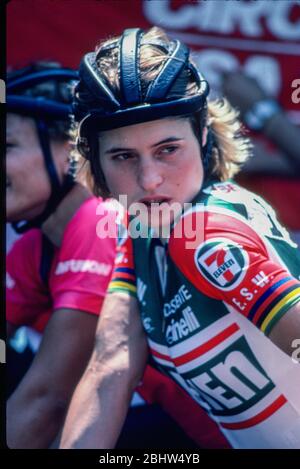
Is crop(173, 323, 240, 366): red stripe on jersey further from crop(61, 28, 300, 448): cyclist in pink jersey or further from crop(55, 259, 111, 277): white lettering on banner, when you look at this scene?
crop(55, 259, 111, 277): white lettering on banner

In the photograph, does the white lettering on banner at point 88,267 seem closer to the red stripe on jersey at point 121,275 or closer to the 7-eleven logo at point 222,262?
the red stripe on jersey at point 121,275

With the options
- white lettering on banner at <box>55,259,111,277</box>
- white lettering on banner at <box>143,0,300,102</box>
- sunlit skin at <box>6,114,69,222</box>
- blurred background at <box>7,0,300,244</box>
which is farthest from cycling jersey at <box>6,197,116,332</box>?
white lettering on banner at <box>143,0,300,102</box>

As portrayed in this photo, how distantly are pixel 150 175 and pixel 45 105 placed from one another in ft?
2.32

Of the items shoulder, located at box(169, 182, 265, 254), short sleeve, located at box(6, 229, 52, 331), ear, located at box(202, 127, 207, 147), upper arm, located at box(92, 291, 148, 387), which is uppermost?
ear, located at box(202, 127, 207, 147)

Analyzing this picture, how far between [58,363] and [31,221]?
515 millimetres

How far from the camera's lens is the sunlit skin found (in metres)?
2.09

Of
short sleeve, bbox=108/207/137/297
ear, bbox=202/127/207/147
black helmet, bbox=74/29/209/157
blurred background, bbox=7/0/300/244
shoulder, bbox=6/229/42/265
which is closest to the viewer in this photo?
black helmet, bbox=74/29/209/157

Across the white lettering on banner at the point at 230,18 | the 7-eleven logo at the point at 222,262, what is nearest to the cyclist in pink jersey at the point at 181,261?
the 7-eleven logo at the point at 222,262

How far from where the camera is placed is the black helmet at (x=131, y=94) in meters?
1.51

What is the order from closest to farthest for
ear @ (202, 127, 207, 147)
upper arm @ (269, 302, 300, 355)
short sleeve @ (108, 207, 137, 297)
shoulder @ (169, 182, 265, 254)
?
upper arm @ (269, 302, 300, 355) < shoulder @ (169, 182, 265, 254) < ear @ (202, 127, 207, 147) < short sleeve @ (108, 207, 137, 297)

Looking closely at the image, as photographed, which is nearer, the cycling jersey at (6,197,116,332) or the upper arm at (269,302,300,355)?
the upper arm at (269,302,300,355)

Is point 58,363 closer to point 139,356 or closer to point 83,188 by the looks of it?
point 139,356

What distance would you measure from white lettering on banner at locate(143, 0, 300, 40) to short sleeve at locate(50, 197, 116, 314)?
1681 millimetres

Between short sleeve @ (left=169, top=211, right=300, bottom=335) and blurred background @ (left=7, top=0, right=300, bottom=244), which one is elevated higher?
short sleeve @ (left=169, top=211, right=300, bottom=335)
